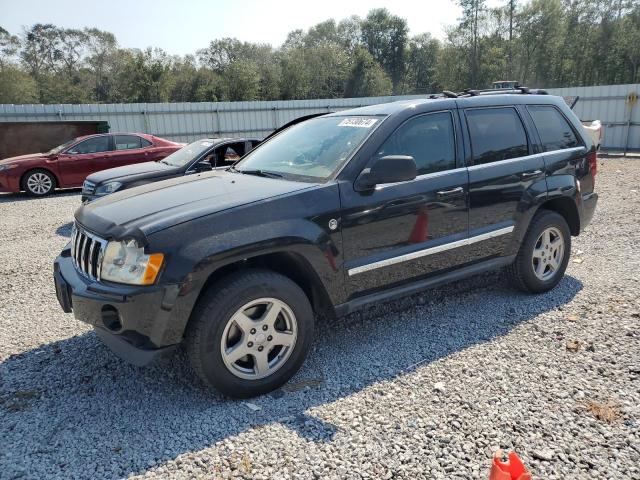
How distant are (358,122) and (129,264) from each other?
6.56ft

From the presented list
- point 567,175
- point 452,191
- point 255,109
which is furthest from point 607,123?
point 452,191

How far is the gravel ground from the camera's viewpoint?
241cm

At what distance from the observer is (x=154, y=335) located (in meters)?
2.67

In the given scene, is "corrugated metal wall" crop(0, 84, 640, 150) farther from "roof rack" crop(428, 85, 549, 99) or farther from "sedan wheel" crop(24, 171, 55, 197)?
"roof rack" crop(428, 85, 549, 99)

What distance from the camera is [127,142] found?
12039 mm

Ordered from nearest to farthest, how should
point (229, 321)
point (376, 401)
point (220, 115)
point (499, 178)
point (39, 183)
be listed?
point (229, 321), point (376, 401), point (499, 178), point (39, 183), point (220, 115)

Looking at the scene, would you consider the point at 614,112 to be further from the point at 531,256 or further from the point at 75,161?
the point at 75,161

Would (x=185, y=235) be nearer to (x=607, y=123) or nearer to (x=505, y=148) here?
(x=505, y=148)

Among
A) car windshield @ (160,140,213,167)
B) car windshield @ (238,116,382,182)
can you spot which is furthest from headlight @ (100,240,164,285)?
car windshield @ (160,140,213,167)

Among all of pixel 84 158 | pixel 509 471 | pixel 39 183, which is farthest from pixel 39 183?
pixel 509 471

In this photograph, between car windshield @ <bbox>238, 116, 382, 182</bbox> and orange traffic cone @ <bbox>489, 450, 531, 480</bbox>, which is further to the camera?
car windshield @ <bbox>238, 116, 382, 182</bbox>

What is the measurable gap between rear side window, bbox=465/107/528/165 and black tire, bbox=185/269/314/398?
6.52 feet

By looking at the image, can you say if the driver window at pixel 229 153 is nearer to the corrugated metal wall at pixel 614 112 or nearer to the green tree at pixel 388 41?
the corrugated metal wall at pixel 614 112

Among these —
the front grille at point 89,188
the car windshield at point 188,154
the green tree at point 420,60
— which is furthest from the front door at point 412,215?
the green tree at point 420,60
